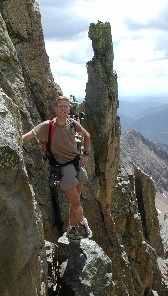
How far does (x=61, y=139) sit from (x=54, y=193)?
19.2 feet

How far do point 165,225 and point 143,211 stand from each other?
44722 millimetres

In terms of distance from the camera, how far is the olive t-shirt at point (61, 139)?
15.4 m

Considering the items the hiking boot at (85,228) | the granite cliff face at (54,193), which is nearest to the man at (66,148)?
the hiking boot at (85,228)

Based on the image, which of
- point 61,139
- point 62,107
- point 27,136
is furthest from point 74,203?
point 62,107

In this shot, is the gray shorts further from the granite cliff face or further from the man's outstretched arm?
the granite cliff face

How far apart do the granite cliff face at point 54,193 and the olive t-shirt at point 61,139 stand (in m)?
1.27

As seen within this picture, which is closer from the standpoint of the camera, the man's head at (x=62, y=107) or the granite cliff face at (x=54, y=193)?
the granite cliff face at (x=54, y=193)

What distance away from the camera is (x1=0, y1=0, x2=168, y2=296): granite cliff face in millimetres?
9930

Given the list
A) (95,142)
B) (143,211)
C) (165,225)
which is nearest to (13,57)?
(95,142)

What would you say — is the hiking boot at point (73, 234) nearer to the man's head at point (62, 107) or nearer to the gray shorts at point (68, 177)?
the gray shorts at point (68, 177)

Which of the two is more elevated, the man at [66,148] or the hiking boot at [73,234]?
the man at [66,148]

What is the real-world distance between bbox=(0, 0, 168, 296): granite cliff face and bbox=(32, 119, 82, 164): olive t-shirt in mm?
1271

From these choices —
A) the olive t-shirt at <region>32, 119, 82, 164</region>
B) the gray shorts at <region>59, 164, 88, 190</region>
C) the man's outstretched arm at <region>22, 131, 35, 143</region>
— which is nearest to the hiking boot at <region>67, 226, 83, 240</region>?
the gray shorts at <region>59, 164, 88, 190</region>

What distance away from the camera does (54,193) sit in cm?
2078
